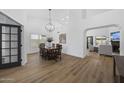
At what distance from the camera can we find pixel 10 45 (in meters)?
4.62

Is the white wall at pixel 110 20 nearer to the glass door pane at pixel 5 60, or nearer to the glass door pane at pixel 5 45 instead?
the glass door pane at pixel 5 45

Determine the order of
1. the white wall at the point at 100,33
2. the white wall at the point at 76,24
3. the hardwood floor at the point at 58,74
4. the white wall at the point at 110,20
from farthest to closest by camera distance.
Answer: the white wall at the point at 100,33 → the white wall at the point at 76,24 → the white wall at the point at 110,20 → the hardwood floor at the point at 58,74

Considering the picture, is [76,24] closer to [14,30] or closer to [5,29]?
[14,30]

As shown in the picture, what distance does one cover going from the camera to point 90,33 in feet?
42.5

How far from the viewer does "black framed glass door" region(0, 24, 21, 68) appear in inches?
172

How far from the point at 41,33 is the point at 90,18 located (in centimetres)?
572

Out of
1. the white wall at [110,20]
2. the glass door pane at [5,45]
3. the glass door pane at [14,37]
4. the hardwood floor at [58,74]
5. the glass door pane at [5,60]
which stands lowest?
the hardwood floor at [58,74]

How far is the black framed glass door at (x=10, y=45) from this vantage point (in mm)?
4363

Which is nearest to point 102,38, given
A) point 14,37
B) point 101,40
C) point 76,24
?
point 101,40

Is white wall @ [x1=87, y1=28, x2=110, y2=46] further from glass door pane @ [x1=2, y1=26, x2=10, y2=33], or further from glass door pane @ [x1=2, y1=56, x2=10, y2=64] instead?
Answer: glass door pane @ [x1=2, y1=56, x2=10, y2=64]

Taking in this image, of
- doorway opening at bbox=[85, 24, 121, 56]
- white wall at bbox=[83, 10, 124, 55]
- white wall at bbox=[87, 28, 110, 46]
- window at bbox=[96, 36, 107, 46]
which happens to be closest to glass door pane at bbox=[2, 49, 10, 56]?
white wall at bbox=[83, 10, 124, 55]

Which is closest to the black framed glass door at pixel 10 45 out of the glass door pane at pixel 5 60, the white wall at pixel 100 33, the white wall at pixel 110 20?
the glass door pane at pixel 5 60

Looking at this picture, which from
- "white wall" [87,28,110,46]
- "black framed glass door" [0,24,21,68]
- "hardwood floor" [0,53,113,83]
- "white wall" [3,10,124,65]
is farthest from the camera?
"white wall" [87,28,110,46]
